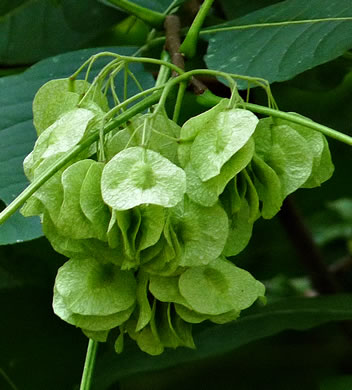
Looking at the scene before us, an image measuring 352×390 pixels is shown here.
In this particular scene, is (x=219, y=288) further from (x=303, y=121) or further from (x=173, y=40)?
(x=173, y=40)

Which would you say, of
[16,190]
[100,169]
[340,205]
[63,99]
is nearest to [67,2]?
[16,190]

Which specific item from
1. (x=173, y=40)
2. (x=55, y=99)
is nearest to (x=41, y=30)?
(x=173, y=40)

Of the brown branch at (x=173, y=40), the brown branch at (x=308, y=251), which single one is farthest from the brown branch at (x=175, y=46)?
the brown branch at (x=308, y=251)

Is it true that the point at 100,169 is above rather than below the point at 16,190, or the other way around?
above

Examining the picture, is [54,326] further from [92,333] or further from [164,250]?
[164,250]

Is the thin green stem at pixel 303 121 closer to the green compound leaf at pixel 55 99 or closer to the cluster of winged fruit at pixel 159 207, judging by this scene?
the cluster of winged fruit at pixel 159 207
